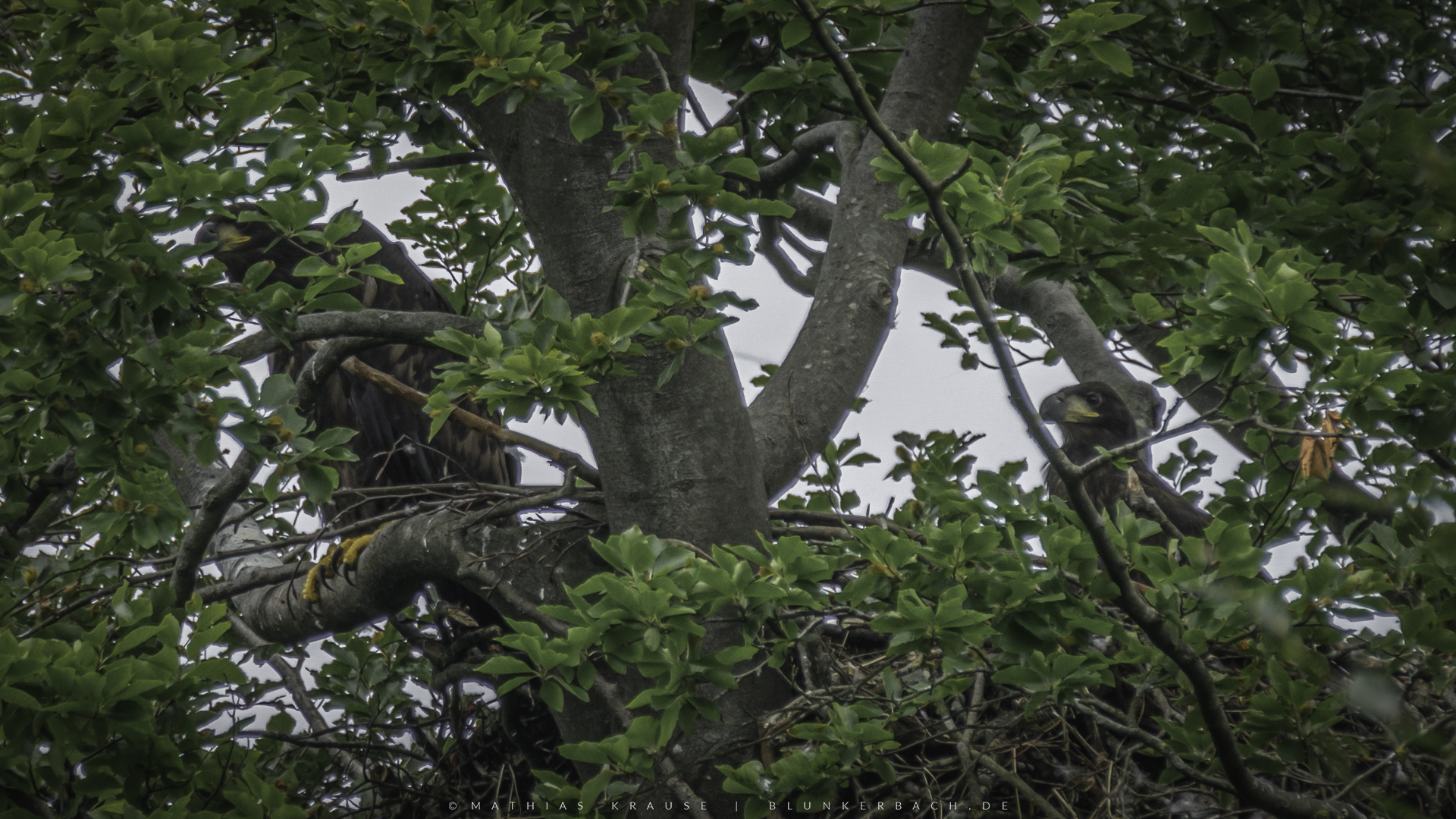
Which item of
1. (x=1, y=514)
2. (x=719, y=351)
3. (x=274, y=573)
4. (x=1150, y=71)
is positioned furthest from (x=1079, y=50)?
(x=1, y=514)

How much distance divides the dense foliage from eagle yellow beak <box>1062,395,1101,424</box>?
248 cm

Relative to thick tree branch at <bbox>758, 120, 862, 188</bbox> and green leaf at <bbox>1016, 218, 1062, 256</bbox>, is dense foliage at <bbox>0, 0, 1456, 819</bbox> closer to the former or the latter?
green leaf at <bbox>1016, 218, 1062, 256</bbox>

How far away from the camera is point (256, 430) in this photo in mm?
2285

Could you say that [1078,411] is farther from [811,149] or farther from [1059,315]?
[811,149]

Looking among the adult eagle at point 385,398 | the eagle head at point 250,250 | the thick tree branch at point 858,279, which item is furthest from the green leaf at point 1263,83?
the eagle head at point 250,250

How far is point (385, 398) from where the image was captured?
5184mm

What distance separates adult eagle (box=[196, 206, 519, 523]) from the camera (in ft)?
16.3

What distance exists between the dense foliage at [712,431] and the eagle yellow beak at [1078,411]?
2.48 metres

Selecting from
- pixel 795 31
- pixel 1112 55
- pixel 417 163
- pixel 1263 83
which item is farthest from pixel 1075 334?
pixel 417 163

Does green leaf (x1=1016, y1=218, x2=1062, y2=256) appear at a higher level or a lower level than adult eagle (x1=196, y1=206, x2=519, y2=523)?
lower

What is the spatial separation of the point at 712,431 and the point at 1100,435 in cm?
378

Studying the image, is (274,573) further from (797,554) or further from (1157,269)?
(1157,269)

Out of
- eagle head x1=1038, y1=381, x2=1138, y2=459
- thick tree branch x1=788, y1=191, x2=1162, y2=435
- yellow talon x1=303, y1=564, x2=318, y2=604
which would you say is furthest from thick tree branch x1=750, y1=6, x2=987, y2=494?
eagle head x1=1038, y1=381, x2=1138, y2=459

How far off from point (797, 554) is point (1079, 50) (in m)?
1.44
